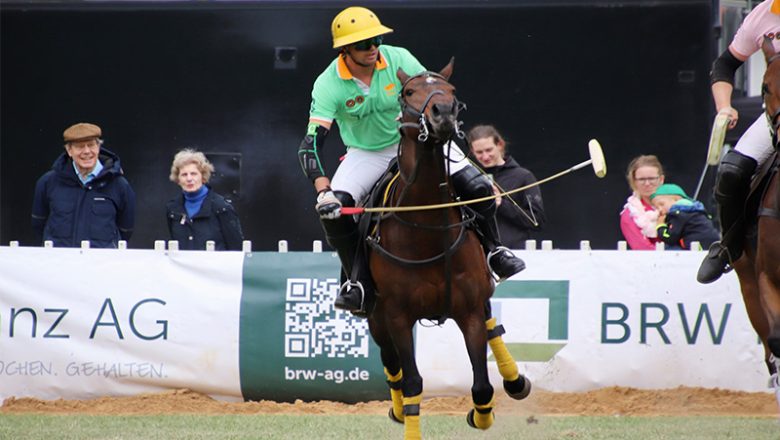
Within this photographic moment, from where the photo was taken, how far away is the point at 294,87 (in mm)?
13547

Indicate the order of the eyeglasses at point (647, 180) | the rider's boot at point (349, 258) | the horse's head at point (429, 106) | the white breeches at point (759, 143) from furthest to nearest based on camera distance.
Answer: the eyeglasses at point (647, 180) → the rider's boot at point (349, 258) → the white breeches at point (759, 143) → the horse's head at point (429, 106)

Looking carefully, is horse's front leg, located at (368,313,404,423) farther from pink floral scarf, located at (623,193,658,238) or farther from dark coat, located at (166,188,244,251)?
pink floral scarf, located at (623,193,658,238)

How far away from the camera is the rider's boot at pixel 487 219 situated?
9.34 m

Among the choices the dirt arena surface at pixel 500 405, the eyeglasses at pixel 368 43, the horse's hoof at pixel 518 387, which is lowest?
the dirt arena surface at pixel 500 405

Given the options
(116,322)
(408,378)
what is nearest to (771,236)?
(408,378)

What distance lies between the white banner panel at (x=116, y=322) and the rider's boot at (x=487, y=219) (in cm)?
354

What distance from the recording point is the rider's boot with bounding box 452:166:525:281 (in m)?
9.34

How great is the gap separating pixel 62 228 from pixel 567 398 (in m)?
4.80

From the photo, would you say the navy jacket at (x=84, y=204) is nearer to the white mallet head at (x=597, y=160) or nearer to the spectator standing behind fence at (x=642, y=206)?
the spectator standing behind fence at (x=642, y=206)

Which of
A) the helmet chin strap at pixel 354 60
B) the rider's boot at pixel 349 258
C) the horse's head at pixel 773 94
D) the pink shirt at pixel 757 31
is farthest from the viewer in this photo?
the helmet chin strap at pixel 354 60

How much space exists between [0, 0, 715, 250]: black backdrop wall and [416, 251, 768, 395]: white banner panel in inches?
49.9

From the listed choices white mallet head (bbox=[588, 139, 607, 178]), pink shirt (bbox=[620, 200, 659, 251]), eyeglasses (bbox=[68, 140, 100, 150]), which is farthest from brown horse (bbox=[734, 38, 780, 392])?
eyeglasses (bbox=[68, 140, 100, 150])

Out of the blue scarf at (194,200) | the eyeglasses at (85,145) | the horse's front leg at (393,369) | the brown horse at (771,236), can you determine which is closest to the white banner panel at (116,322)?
the blue scarf at (194,200)

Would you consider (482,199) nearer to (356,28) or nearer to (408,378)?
(408,378)
